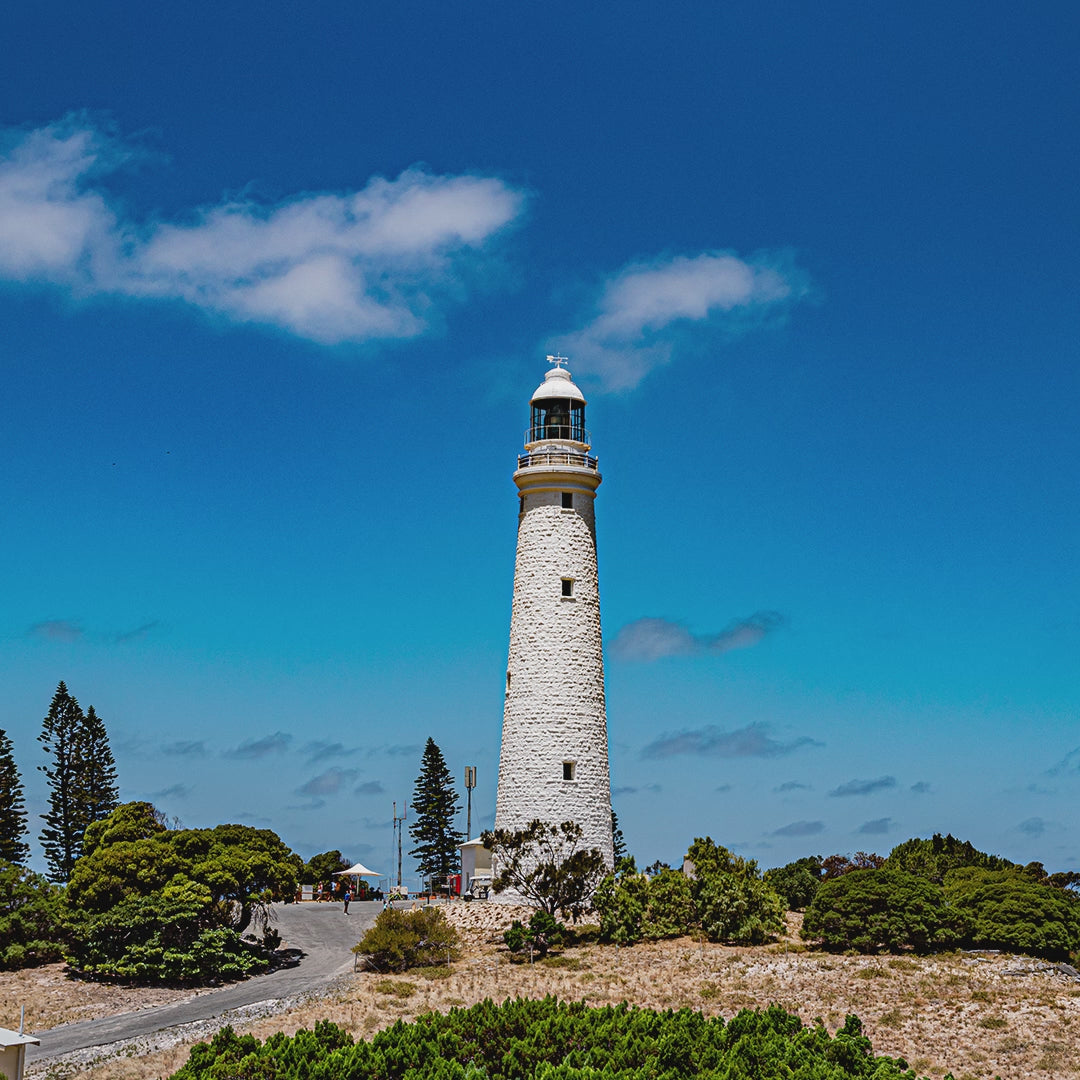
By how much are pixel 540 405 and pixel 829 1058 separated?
24034 millimetres

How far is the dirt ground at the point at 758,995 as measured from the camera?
61.6 feet

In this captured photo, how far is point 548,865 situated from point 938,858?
1348cm

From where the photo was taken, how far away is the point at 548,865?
101 ft

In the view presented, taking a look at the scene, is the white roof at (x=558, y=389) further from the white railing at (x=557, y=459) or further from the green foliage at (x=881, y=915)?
the green foliage at (x=881, y=915)

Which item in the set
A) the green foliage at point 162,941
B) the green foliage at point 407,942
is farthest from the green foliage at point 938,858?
the green foliage at point 162,941

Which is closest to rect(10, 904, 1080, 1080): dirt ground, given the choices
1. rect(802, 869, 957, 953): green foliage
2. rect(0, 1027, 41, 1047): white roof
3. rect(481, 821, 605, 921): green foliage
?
rect(802, 869, 957, 953): green foliage

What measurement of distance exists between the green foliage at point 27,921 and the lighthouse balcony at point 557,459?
17096mm

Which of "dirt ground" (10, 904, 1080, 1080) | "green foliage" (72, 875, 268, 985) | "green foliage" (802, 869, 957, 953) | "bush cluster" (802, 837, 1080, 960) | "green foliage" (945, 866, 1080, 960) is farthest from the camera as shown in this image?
"green foliage" (802, 869, 957, 953)

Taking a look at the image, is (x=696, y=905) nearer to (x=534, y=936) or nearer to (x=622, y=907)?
(x=622, y=907)

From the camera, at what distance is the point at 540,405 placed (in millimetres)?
35938

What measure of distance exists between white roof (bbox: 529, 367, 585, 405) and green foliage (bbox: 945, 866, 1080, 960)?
17488 millimetres

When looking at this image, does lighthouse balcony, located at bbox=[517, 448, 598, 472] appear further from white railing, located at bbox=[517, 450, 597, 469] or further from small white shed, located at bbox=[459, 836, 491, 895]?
small white shed, located at bbox=[459, 836, 491, 895]

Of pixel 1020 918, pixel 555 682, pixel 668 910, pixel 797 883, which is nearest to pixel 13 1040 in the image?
pixel 668 910

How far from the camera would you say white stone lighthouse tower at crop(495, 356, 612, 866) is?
107ft
